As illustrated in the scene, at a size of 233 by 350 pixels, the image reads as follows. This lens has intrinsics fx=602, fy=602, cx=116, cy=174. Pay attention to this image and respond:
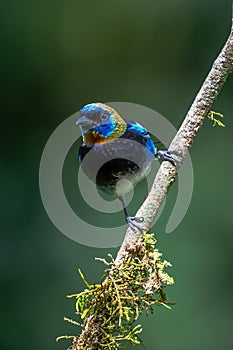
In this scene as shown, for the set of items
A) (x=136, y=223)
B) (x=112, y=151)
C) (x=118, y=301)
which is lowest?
(x=118, y=301)

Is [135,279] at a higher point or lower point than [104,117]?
lower

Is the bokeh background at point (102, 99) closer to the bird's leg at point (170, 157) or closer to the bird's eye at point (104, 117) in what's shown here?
the bird's eye at point (104, 117)

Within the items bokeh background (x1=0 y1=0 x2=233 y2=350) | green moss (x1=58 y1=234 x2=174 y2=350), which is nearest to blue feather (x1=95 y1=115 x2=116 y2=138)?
green moss (x1=58 y1=234 x2=174 y2=350)

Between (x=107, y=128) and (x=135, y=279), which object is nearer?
(x=135, y=279)

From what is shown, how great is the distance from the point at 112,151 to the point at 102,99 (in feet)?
8.43

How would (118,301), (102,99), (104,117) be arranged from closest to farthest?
(118,301), (104,117), (102,99)

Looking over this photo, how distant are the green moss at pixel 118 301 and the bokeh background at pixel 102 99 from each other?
2353 millimetres

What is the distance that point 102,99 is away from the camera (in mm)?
4305

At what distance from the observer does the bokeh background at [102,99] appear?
375 centimetres

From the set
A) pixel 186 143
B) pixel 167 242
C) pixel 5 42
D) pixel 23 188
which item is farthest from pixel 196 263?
pixel 186 143

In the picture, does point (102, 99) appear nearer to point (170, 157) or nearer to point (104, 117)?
point (104, 117)

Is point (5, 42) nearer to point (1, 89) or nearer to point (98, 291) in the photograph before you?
point (1, 89)

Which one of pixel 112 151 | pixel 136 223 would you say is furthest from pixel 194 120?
pixel 112 151

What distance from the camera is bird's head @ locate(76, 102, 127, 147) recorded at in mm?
1729
